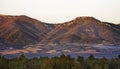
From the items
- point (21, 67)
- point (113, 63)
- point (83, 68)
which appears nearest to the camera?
point (21, 67)

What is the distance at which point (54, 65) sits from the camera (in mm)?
119875

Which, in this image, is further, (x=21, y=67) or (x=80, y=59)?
(x=80, y=59)

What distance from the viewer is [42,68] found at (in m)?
120

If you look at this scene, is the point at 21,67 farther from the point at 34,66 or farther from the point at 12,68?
the point at 34,66

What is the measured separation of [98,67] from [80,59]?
37434 millimetres

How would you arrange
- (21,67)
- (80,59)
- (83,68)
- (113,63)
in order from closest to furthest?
(21,67)
(83,68)
(113,63)
(80,59)

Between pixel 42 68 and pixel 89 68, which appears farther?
pixel 89 68

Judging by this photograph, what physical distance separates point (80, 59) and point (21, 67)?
149 ft

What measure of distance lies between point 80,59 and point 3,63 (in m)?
45.0

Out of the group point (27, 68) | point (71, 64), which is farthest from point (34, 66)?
point (71, 64)

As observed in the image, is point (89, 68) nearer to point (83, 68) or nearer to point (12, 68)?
point (83, 68)

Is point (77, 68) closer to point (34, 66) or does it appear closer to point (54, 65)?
point (54, 65)

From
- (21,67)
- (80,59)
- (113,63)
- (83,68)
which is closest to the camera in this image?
(21,67)

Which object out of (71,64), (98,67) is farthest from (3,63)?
(98,67)
